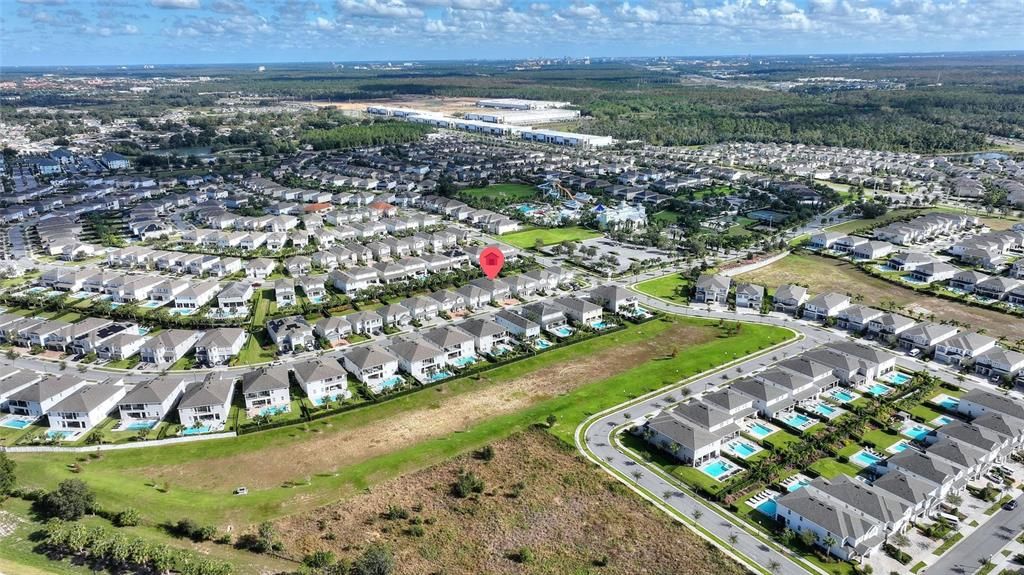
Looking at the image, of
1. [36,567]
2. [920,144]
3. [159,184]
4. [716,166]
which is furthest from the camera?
[920,144]

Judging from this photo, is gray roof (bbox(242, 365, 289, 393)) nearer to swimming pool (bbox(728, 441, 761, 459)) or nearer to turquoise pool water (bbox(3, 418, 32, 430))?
turquoise pool water (bbox(3, 418, 32, 430))

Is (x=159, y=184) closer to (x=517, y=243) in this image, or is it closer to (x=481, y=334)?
(x=517, y=243)

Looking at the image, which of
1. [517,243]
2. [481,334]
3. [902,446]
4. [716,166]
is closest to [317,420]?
[481,334]

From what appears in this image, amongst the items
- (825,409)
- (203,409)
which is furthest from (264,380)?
(825,409)

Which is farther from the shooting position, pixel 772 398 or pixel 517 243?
pixel 517 243

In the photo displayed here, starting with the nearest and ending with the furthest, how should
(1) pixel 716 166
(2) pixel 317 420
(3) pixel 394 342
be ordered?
1. (2) pixel 317 420
2. (3) pixel 394 342
3. (1) pixel 716 166

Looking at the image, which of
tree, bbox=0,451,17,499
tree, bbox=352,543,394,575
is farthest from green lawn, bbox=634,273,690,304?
tree, bbox=0,451,17,499

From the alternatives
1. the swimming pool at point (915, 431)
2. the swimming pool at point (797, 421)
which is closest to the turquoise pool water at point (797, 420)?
the swimming pool at point (797, 421)
